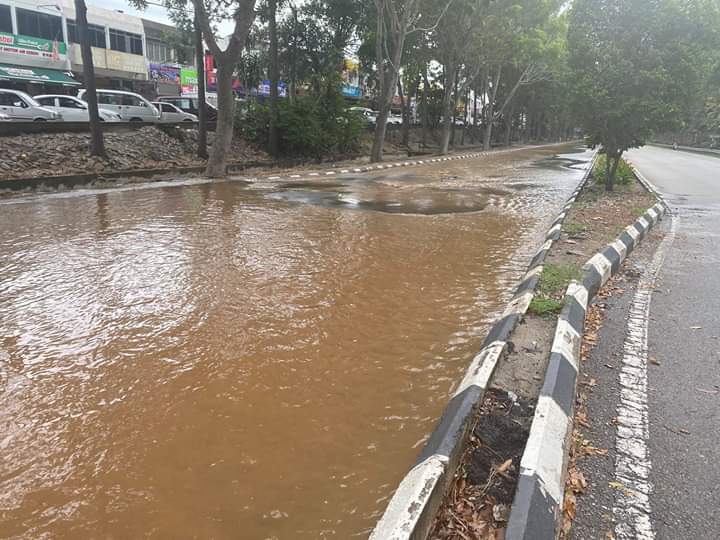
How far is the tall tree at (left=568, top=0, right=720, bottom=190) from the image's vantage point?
10.8 m

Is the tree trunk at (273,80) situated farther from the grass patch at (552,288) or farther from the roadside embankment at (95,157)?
the grass patch at (552,288)

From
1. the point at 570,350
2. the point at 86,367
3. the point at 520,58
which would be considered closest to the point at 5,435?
the point at 86,367

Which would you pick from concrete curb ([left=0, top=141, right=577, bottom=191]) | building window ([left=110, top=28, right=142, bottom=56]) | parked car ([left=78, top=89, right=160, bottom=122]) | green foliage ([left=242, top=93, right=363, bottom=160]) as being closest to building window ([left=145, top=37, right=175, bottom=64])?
building window ([left=110, top=28, right=142, bottom=56])

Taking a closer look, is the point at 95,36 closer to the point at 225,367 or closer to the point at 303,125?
the point at 303,125

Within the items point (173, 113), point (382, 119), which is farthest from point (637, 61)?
point (173, 113)

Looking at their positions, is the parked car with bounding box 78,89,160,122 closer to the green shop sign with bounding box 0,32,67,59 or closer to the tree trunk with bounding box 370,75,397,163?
the green shop sign with bounding box 0,32,67,59

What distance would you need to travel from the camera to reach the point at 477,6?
23562mm

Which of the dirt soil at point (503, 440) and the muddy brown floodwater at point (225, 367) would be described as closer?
the dirt soil at point (503, 440)

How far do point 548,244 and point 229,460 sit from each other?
5529 mm

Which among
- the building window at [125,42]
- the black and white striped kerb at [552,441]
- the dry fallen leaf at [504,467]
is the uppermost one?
the building window at [125,42]

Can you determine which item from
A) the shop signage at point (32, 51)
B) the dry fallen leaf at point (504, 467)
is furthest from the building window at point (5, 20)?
the dry fallen leaf at point (504, 467)

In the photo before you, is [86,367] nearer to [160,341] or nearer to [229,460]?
[160,341]

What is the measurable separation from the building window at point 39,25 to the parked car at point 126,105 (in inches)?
392

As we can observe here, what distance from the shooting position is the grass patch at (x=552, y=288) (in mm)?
4406
